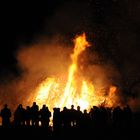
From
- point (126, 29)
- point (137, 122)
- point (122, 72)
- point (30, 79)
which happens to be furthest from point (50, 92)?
point (137, 122)

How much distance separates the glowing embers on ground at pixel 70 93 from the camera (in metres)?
33.4

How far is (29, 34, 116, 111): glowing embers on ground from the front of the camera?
33375 millimetres

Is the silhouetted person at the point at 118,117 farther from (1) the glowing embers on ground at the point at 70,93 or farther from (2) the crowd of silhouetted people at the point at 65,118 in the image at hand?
(1) the glowing embers on ground at the point at 70,93

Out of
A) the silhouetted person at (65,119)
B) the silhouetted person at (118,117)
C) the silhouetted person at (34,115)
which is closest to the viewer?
the silhouetted person at (65,119)

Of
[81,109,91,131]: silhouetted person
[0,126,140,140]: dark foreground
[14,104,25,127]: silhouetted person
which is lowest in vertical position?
[0,126,140,140]: dark foreground

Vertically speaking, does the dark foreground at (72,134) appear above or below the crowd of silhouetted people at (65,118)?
below

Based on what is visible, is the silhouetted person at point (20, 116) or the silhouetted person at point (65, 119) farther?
the silhouetted person at point (20, 116)

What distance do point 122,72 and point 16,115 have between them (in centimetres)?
2051

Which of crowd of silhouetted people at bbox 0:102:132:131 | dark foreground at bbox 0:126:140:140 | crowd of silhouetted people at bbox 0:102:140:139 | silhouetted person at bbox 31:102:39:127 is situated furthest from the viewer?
silhouetted person at bbox 31:102:39:127

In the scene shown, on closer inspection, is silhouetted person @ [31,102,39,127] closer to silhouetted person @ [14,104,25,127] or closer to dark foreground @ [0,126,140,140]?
silhouetted person @ [14,104,25,127]

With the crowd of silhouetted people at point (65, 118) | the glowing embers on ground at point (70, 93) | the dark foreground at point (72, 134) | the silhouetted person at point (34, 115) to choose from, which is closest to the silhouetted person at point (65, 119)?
the crowd of silhouetted people at point (65, 118)

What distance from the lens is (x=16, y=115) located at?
65.9ft

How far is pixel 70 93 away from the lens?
113 feet

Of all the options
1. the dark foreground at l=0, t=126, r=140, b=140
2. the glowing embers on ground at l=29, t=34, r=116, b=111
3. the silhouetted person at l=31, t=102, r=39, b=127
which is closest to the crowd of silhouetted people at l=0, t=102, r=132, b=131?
the silhouetted person at l=31, t=102, r=39, b=127
